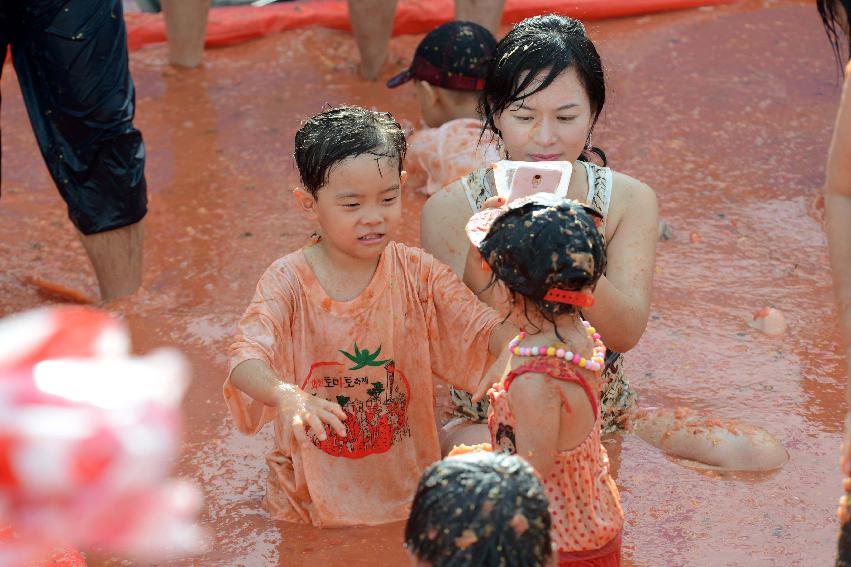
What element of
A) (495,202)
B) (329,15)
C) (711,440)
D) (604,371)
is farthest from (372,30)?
(495,202)

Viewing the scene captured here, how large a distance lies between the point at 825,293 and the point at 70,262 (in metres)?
2.95

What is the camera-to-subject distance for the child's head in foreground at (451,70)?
16.8ft

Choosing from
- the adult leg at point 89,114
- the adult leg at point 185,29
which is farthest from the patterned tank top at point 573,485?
the adult leg at point 185,29

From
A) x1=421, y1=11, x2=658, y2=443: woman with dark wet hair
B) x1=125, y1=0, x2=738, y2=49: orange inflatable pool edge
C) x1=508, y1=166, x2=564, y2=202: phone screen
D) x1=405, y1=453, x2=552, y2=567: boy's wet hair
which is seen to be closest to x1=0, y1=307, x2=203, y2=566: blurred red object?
x1=405, y1=453, x2=552, y2=567: boy's wet hair

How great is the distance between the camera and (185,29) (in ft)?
21.3

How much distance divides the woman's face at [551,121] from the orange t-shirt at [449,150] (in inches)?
59.8


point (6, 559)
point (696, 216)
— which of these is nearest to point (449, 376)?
point (6, 559)

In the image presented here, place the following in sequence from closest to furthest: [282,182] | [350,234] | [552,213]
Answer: [552,213] < [350,234] < [282,182]

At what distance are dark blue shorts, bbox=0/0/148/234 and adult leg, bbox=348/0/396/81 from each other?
6.84 ft

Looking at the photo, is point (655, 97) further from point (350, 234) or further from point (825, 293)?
point (350, 234)

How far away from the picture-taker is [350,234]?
10.3ft

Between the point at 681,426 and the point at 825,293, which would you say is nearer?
the point at 681,426

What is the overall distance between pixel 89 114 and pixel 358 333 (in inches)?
61.7

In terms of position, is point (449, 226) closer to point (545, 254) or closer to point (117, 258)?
point (545, 254)
